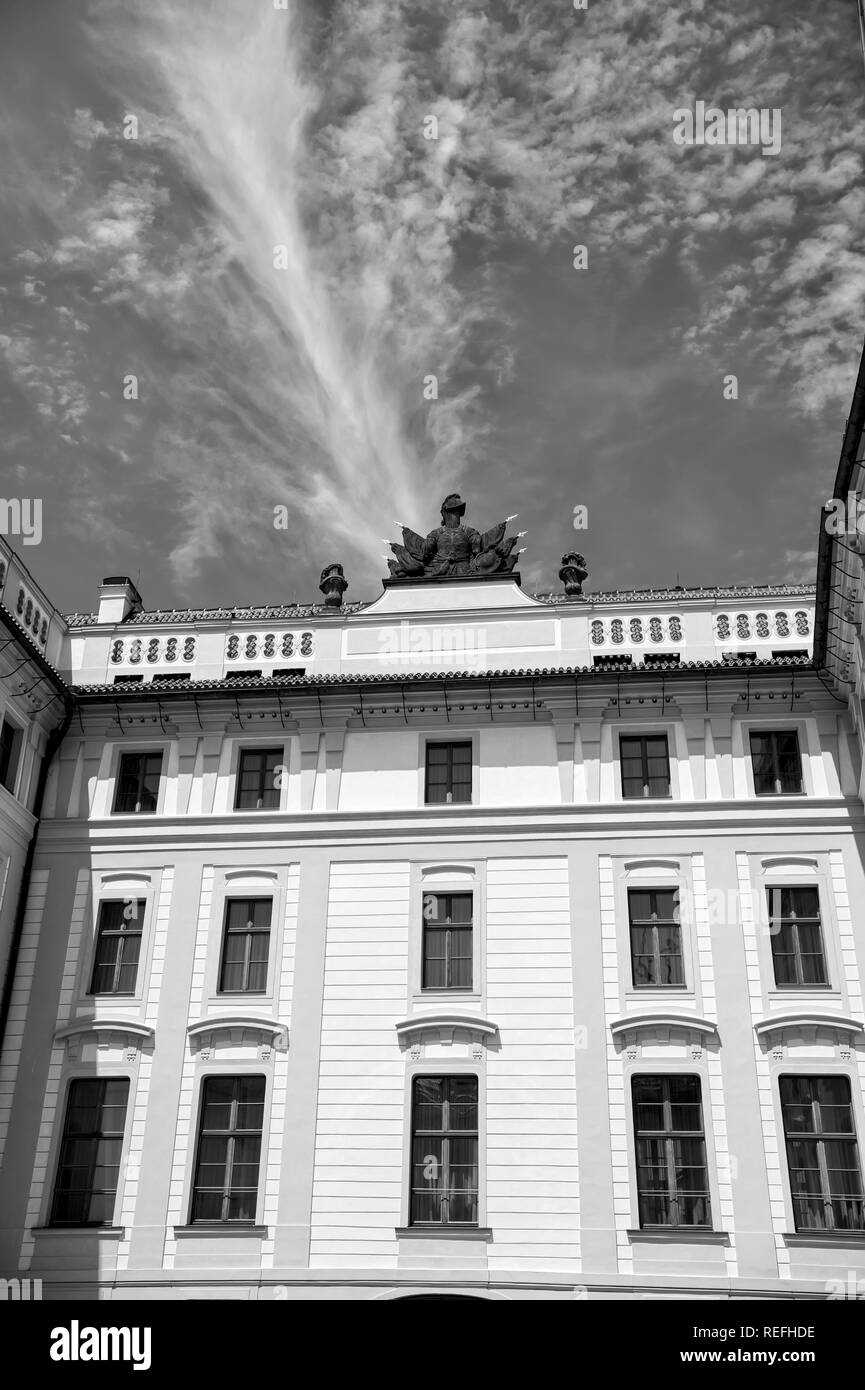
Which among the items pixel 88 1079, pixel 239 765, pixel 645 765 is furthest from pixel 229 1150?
pixel 645 765

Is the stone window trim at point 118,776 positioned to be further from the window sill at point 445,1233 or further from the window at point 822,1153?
the window at point 822,1153

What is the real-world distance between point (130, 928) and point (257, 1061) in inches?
169

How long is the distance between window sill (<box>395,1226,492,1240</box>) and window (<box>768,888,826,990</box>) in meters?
7.55

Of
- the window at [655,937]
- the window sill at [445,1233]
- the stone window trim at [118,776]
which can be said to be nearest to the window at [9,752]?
the stone window trim at [118,776]

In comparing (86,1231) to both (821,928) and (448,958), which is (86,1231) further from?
(821,928)

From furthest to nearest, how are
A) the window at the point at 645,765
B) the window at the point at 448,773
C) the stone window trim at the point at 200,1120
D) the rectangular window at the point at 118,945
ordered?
the window at the point at 448,773
the window at the point at 645,765
the rectangular window at the point at 118,945
the stone window trim at the point at 200,1120

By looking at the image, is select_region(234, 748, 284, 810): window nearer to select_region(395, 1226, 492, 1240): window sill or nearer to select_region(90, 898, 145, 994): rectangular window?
select_region(90, 898, 145, 994): rectangular window

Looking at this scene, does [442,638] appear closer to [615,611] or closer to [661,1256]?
[615,611]

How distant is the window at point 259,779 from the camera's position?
29.4m

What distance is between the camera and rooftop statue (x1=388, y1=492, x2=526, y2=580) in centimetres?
3183

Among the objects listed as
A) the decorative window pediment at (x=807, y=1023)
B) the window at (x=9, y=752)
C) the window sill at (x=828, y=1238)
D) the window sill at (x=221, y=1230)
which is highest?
the window at (x=9, y=752)

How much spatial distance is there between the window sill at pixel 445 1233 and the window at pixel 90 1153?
5872mm
